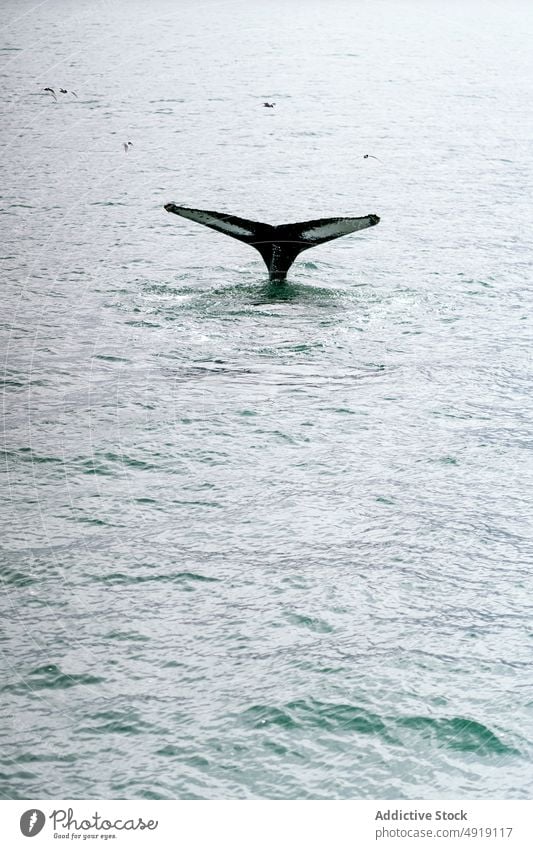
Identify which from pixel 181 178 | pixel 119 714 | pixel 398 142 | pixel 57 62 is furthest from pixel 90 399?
pixel 57 62

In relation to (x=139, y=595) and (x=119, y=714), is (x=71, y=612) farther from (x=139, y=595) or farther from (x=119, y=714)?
(x=119, y=714)

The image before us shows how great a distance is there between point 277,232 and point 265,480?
32.0 ft

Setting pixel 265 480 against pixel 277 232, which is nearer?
pixel 265 480

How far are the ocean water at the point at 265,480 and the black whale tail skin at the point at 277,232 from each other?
2.47ft

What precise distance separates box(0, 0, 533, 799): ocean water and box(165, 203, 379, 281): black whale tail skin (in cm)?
75

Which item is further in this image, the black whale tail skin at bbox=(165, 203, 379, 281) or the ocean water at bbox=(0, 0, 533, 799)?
the black whale tail skin at bbox=(165, 203, 379, 281)

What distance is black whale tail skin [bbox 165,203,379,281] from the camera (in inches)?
1054

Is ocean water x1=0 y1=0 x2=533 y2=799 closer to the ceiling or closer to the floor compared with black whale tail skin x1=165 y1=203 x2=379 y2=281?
closer to the floor

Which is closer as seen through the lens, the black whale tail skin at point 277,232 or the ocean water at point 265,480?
the ocean water at point 265,480

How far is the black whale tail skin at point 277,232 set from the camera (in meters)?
26.8

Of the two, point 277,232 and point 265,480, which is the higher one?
point 277,232

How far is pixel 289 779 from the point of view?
12.9 m

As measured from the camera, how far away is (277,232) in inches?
1101
